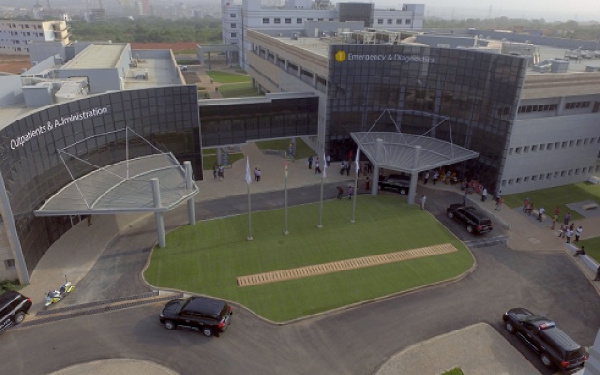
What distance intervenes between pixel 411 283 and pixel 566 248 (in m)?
13.8

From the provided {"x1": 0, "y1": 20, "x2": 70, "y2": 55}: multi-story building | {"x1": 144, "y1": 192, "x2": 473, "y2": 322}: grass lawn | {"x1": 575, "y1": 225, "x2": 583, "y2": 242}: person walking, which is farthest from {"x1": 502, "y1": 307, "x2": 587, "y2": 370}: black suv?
{"x1": 0, "y1": 20, "x2": 70, "y2": 55}: multi-story building

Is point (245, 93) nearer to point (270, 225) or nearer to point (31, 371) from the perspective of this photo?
point (270, 225)

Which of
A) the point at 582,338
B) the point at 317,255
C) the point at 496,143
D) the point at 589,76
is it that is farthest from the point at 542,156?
the point at 317,255

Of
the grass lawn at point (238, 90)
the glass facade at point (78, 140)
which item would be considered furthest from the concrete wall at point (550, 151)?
the grass lawn at point (238, 90)

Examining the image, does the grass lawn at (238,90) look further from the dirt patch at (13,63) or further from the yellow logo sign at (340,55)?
the dirt patch at (13,63)

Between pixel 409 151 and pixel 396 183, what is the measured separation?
3.53 metres

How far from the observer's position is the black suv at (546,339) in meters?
20.9

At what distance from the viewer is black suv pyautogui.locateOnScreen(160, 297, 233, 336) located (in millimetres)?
22781

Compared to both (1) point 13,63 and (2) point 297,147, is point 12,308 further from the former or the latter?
(1) point 13,63

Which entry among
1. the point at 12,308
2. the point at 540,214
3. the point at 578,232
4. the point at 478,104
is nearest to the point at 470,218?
the point at 540,214

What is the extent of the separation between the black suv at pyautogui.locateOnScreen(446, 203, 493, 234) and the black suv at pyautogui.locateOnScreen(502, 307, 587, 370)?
10.3 meters

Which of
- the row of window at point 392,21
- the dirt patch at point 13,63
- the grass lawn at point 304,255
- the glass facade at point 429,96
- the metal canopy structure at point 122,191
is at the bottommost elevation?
the grass lawn at point 304,255

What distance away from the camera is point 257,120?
153 feet

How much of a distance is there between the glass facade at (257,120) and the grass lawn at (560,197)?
22.2m
